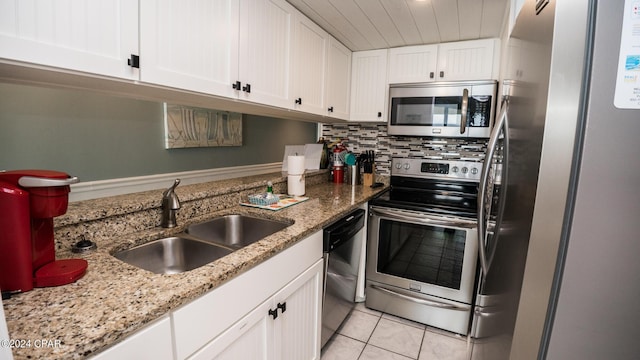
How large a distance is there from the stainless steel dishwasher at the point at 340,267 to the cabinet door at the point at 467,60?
145cm

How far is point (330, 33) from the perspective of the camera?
231 cm

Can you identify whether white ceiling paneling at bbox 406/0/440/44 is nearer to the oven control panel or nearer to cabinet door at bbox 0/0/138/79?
the oven control panel

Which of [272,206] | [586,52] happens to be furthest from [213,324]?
[586,52]

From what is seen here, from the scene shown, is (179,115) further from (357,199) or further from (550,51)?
(550,51)

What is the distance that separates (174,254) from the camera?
4.13ft

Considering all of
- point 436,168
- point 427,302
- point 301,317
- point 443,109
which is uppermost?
point 443,109

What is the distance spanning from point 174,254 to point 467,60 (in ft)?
8.34

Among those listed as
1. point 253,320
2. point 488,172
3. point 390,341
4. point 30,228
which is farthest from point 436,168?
point 30,228

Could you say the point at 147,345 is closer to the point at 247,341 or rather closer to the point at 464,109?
the point at 247,341

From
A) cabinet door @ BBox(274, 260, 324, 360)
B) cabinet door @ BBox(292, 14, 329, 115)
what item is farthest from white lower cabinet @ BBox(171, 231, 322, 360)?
cabinet door @ BBox(292, 14, 329, 115)

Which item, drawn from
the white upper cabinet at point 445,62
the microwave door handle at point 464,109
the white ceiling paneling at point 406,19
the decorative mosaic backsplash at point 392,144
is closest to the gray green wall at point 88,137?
the decorative mosaic backsplash at point 392,144

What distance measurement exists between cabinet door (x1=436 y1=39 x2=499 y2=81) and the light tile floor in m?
2.01

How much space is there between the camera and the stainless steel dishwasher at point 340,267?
1621 mm

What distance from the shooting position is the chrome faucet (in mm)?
1292
